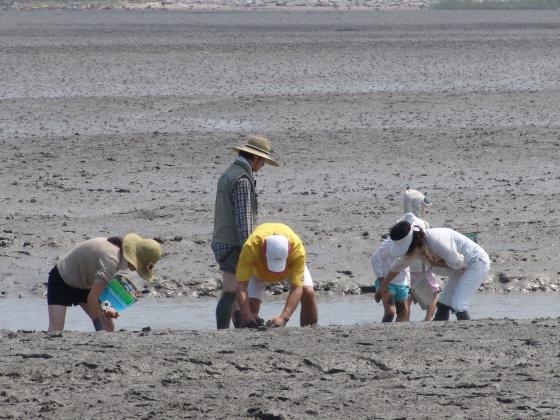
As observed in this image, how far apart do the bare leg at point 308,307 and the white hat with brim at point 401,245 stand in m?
0.69

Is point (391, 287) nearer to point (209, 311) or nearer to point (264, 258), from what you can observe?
point (264, 258)

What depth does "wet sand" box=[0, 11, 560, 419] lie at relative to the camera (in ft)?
28.1

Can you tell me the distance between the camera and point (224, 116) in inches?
917

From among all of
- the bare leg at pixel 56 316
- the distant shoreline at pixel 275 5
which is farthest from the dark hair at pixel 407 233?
the distant shoreline at pixel 275 5

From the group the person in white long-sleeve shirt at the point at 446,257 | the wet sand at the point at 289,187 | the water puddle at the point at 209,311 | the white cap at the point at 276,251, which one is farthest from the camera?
the water puddle at the point at 209,311

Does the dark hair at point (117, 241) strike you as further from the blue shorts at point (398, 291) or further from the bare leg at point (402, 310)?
the bare leg at point (402, 310)

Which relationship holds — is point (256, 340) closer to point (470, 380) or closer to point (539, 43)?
point (470, 380)

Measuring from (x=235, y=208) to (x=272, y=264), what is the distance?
692mm

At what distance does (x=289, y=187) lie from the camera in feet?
57.1

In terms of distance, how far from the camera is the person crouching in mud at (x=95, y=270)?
989cm

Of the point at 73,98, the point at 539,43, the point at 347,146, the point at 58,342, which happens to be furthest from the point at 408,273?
the point at 539,43

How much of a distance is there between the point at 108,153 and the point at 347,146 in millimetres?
→ 3293

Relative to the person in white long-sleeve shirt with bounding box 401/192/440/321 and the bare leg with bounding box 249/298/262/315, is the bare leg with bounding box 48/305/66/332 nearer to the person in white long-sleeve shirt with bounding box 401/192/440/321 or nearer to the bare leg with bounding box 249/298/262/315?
the bare leg with bounding box 249/298/262/315

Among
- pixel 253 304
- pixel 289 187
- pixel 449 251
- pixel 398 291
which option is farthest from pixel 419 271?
pixel 289 187
